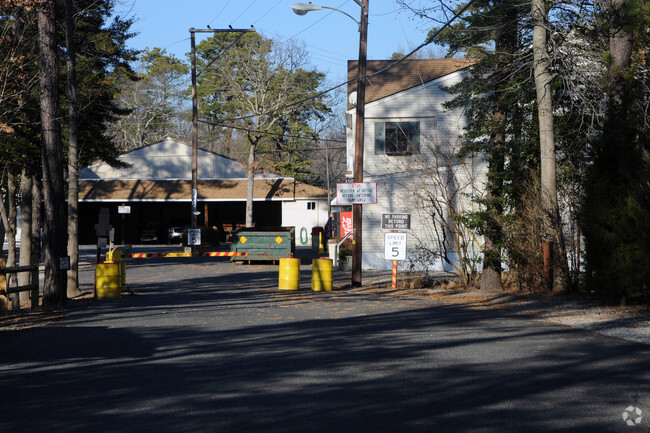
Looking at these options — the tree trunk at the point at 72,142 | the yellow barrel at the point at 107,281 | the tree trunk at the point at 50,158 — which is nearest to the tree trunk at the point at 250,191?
the tree trunk at the point at 72,142

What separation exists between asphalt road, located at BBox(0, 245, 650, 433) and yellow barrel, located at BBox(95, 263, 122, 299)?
385 centimetres

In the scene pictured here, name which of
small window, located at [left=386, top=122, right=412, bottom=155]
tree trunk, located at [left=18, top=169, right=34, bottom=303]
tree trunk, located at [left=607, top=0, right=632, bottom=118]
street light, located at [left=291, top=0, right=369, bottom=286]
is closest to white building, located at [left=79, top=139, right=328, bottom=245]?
small window, located at [left=386, top=122, right=412, bottom=155]

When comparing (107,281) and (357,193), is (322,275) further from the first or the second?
(107,281)

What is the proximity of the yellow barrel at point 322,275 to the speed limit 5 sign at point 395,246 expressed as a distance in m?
1.73

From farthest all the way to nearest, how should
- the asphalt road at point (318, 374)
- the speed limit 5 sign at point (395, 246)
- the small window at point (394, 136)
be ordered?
the small window at point (394, 136) → the speed limit 5 sign at point (395, 246) → the asphalt road at point (318, 374)

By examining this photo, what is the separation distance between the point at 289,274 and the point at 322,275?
3.17 ft

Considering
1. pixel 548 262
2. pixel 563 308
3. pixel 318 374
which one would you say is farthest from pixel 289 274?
pixel 318 374

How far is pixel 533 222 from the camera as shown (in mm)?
19344

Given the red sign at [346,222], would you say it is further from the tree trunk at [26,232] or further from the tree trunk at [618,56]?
the tree trunk at [618,56]

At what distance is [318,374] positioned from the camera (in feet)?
28.8

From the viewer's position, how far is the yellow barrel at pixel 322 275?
21.3m

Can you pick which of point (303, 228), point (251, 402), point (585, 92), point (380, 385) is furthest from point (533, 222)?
point (303, 228)

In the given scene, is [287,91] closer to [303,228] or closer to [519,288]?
[303,228]

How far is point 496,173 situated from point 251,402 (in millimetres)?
15054
